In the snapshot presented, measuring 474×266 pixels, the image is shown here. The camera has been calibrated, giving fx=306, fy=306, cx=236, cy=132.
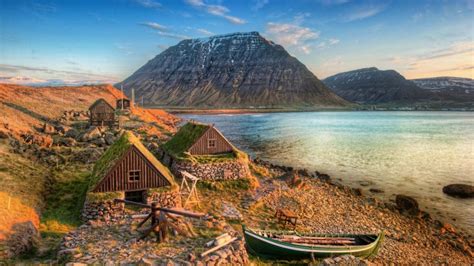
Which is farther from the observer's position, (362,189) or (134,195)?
(362,189)

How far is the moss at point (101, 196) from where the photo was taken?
59.9 ft

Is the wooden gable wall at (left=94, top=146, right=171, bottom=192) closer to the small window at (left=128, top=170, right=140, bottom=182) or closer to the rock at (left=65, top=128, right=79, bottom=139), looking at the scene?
the small window at (left=128, top=170, right=140, bottom=182)

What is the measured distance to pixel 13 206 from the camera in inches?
681

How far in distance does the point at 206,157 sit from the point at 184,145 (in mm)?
3138

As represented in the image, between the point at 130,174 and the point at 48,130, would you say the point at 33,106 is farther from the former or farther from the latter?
the point at 130,174

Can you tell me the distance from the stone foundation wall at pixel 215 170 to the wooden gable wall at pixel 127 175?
24.1ft

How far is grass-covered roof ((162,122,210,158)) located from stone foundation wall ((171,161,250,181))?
1549 millimetres

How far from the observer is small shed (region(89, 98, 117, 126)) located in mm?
51375

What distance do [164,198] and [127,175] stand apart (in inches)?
110

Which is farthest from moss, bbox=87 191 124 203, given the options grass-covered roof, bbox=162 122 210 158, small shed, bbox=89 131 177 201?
grass-covered roof, bbox=162 122 210 158

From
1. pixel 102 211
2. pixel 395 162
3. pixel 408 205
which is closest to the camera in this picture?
pixel 102 211

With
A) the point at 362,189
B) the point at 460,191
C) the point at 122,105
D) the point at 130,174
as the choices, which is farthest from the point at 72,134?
the point at 460,191

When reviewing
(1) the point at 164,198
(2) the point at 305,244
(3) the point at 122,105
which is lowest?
(2) the point at 305,244

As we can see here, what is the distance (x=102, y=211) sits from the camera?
18.2 metres
